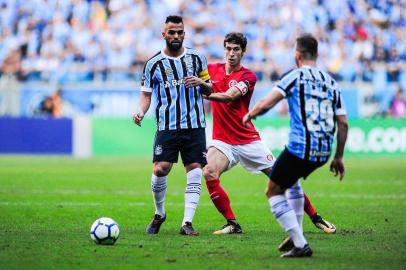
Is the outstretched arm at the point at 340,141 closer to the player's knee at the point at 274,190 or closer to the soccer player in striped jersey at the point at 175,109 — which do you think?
the player's knee at the point at 274,190

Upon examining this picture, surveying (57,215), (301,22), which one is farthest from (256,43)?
(57,215)

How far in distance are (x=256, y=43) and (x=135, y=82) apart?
4789mm

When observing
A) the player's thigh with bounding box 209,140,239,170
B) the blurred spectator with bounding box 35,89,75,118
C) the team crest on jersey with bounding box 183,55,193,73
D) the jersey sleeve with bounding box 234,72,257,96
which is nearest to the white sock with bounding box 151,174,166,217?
the player's thigh with bounding box 209,140,239,170

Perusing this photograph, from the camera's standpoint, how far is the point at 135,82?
28.7 m

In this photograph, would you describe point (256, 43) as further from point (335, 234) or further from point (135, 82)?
point (335, 234)

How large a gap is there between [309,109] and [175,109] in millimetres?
2555

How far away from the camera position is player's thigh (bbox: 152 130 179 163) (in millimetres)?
9961

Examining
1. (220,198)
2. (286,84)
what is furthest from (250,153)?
(286,84)

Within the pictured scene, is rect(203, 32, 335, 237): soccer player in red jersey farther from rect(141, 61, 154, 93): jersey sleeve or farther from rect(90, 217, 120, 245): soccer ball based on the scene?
rect(90, 217, 120, 245): soccer ball

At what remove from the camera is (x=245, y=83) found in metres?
10.4

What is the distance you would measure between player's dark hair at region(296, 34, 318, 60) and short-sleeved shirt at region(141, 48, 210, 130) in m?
2.35

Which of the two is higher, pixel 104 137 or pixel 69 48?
pixel 69 48

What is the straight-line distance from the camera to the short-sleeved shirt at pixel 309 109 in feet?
25.3

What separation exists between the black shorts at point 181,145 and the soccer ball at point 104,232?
1.39m
